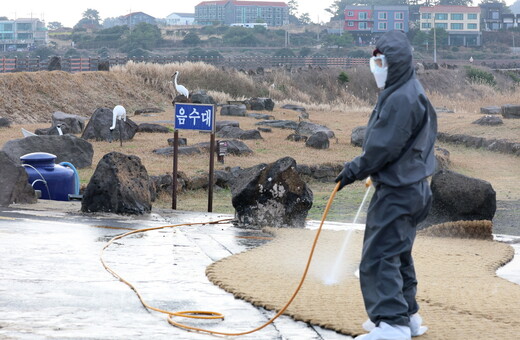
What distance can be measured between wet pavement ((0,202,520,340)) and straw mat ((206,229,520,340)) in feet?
0.62

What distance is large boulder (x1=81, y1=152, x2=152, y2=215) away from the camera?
12.4 m

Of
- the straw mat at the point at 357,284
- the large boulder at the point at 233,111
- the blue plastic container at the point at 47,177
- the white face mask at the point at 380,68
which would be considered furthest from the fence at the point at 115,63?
the white face mask at the point at 380,68

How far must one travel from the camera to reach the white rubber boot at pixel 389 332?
580cm

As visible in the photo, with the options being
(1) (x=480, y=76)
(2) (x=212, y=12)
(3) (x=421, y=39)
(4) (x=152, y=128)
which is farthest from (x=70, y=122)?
(2) (x=212, y=12)

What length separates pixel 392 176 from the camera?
19.4 ft

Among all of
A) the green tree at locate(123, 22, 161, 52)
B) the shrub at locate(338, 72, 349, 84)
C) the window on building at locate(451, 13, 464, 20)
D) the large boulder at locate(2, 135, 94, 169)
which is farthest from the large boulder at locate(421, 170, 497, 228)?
the window on building at locate(451, 13, 464, 20)

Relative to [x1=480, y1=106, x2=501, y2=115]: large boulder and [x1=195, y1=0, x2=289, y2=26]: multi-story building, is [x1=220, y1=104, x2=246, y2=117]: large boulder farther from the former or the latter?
[x1=195, y1=0, x2=289, y2=26]: multi-story building

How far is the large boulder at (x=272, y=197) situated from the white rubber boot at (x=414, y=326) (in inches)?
215

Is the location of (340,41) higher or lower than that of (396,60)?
higher

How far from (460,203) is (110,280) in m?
5.16

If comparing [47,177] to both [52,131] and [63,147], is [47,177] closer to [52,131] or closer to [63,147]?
[63,147]

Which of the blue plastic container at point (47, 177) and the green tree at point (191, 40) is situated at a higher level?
the green tree at point (191, 40)

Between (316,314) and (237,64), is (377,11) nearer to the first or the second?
(237,64)

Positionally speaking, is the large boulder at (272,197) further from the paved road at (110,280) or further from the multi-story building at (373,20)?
the multi-story building at (373,20)
